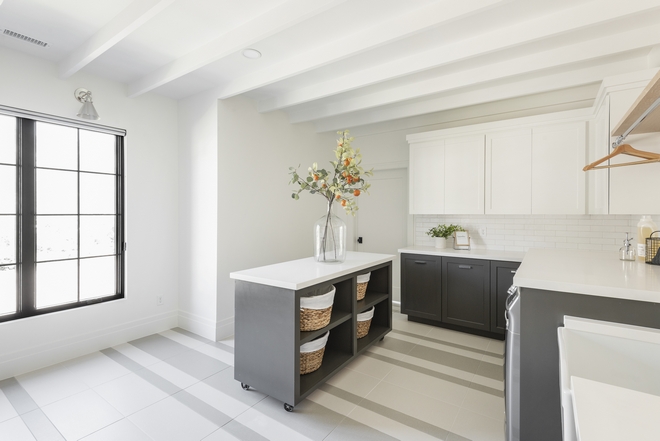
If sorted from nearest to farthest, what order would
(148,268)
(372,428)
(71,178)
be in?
(372,428), (71,178), (148,268)

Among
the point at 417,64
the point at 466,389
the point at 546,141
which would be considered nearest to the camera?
the point at 466,389

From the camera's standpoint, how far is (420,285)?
3865 mm

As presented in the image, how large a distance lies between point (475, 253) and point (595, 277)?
2.07 m

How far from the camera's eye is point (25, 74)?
2.72 metres

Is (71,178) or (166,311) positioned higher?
(71,178)

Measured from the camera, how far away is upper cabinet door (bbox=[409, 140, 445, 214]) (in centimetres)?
390

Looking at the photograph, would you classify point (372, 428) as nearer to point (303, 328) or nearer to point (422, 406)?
point (422, 406)

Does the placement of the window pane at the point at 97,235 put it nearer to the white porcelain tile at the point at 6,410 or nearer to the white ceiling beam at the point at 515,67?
the white porcelain tile at the point at 6,410

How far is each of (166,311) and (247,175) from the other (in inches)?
71.2

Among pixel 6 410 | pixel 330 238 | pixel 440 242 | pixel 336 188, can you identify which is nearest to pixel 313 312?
pixel 330 238

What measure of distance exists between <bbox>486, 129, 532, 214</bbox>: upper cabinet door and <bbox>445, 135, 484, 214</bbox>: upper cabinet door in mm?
82

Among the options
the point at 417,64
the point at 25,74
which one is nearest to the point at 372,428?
the point at 417,64

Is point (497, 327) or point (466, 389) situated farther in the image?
point (497, 327)

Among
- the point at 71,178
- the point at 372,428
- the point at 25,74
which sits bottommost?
the point at 372,428
